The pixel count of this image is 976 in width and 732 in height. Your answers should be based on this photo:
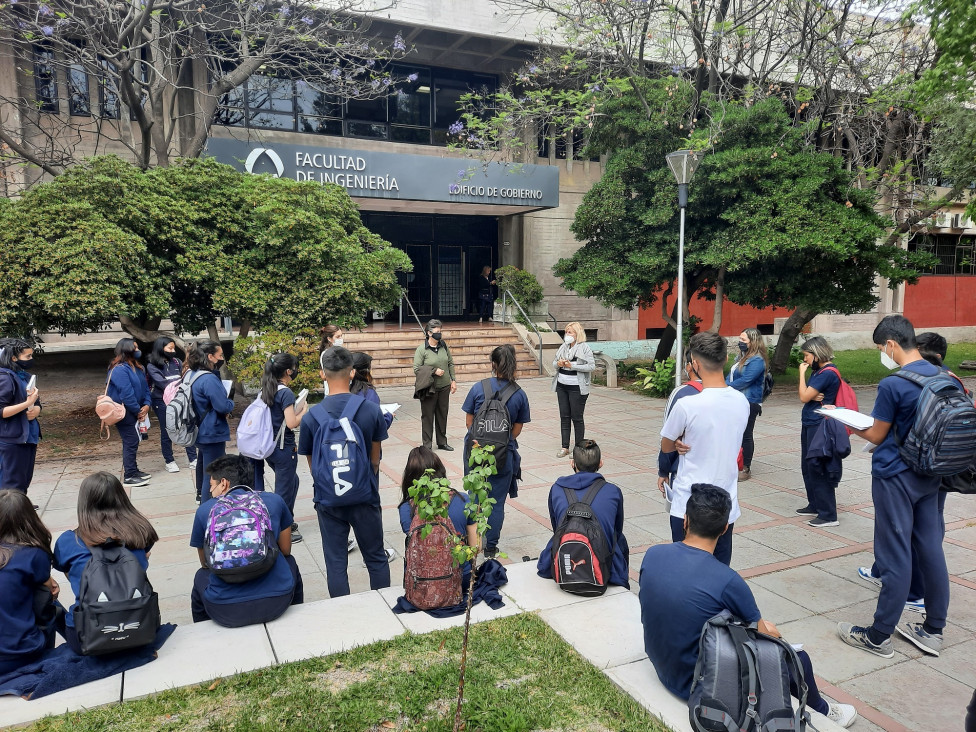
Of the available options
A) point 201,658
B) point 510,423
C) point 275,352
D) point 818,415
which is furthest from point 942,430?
point 275,352

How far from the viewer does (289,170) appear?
15297 millimetres

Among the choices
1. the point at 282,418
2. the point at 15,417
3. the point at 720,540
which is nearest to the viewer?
the point at 720,540

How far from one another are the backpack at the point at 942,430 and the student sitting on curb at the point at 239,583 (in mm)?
3856

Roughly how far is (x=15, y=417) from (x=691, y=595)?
21.4 feet

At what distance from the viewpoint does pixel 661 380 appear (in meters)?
14.5

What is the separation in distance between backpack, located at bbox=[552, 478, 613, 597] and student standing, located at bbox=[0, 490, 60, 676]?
2.95 meters

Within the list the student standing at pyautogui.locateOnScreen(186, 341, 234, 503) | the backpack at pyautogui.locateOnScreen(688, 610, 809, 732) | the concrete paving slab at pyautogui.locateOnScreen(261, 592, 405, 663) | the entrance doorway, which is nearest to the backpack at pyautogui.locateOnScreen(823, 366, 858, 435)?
the backpack at pyautogui.locateOnScreen(688, 610, 809, 732)

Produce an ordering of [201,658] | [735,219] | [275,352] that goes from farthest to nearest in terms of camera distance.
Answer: [735,219], [275,352], [201,658]

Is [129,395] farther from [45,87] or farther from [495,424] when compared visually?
[45,87]

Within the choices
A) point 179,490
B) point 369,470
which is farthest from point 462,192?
point 369,470

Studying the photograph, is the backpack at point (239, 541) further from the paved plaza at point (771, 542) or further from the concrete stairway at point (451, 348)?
the concrete stairway at point (451, 348)

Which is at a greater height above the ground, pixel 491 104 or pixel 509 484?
pixel 491 104

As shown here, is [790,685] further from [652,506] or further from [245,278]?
[245,278]

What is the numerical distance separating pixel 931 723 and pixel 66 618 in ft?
15.4
